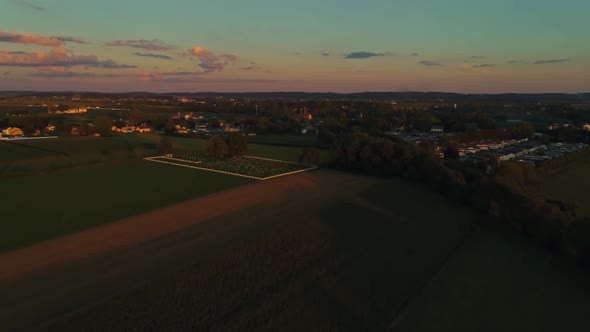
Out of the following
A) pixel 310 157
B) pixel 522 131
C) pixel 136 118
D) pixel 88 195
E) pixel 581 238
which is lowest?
pixel 88 195

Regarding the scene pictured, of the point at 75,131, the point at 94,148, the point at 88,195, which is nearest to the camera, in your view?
the point at 88,195

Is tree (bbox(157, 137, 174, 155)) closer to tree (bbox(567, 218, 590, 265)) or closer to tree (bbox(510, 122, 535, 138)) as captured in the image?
tree (bbox(567, 218, 590, 265))

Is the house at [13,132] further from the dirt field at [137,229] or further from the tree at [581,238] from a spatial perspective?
the tree at [581,238]

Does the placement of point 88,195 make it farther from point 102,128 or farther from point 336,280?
point 102,128

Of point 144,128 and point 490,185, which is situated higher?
point 490,185

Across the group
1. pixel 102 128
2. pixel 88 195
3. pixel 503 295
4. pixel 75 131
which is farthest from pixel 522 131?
pixel 75 131

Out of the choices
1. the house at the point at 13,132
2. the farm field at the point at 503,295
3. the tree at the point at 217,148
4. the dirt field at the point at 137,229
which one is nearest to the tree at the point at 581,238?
the farm field at the point at 503,295

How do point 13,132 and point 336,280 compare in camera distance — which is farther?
point 13,132
